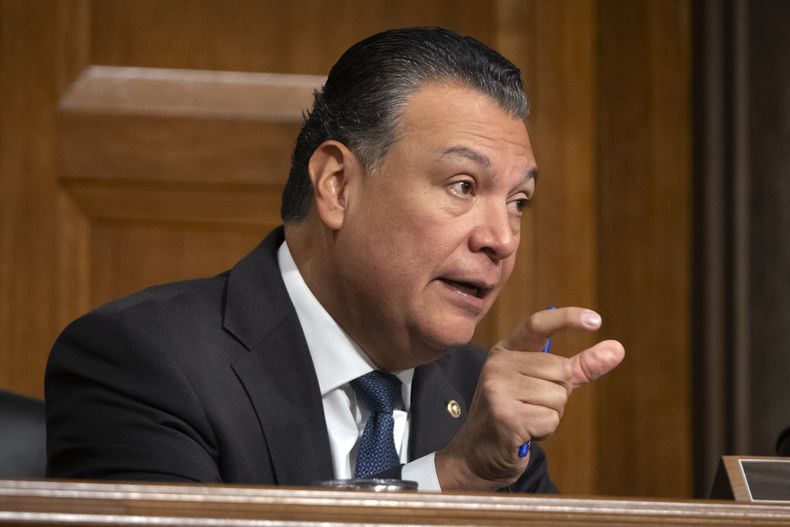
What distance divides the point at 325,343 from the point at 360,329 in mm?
51

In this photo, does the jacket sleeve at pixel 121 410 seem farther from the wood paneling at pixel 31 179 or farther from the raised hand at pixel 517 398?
the wood paneling at pixel 31 179

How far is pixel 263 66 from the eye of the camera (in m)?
2.29

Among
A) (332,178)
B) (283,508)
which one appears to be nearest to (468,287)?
(332,178)

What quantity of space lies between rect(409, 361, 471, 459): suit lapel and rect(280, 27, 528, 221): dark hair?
0.32 meters

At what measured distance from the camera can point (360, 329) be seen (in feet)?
5.08

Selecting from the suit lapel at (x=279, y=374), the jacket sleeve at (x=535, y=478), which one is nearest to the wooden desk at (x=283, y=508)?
the suit lapel at (x=279, y=374)

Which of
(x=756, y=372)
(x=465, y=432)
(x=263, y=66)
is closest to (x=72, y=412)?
(x=465, y=432)

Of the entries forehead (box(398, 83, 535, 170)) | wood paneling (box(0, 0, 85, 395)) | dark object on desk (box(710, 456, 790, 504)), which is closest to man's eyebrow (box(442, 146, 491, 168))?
forehead (box(398, 83, 535, 170))

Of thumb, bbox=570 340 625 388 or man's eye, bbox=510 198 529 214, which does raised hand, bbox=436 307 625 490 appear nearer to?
thumb, bbox=570 340 625 388

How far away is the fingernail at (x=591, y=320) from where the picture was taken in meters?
1.19

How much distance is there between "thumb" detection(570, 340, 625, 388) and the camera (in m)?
1.24

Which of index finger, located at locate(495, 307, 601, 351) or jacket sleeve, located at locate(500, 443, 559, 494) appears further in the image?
jacket sleeve, located at locate(500, 443, 559, 494)

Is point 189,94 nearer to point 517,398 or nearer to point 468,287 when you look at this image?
point 468,287

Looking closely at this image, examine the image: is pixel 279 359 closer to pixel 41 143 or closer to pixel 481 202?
pixel 481 202
